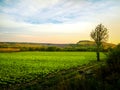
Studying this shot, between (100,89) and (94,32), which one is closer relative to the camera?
(100,89)

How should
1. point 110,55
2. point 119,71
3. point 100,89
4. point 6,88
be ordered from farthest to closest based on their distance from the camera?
point 6,88
point 110,55
point 119,71
point 100,89

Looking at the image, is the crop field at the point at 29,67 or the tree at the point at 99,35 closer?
the crop field at the point at 29,67

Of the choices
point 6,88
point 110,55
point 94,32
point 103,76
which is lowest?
point 6,88

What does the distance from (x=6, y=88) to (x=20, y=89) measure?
6.88 feet

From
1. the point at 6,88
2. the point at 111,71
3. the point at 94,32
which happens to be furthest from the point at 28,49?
the point at 111,71

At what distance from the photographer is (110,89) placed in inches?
361

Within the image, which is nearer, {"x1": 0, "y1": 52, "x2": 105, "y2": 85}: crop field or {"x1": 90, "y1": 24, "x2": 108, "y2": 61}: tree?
{"x1": 0, "y1": 52, "x2": 105, "y2": 85}: crop field

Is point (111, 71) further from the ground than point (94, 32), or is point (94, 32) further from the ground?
point (94, 32)

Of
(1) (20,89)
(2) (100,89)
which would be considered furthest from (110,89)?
(1) (20,89)

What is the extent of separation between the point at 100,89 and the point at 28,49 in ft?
391

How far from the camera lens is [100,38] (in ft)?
198

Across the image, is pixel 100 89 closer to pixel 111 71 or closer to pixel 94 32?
pixel 111 71

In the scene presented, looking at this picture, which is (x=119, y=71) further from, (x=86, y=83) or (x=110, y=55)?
(x=86, y=83)

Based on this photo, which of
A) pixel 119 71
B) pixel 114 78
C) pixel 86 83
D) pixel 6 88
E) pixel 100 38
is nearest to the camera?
pixel 86 83
